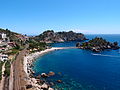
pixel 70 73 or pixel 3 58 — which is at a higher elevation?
pixel 3 58

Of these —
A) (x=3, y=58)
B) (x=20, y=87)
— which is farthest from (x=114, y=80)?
(x=3, y=58)

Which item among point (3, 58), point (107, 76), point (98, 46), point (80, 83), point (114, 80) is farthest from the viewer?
point (98, 46)

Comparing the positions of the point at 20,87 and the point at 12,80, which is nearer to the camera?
the point at 20,87

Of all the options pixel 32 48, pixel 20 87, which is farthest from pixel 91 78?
pixel 32 48

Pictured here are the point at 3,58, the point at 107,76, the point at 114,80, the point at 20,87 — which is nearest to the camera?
the point at 20,87

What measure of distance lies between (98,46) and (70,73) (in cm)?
7851

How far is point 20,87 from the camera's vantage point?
38.1 m

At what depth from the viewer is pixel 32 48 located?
108625 mm

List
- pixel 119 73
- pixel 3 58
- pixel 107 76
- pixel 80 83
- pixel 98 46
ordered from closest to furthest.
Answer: pixel 80 83
pixel 107 76
pixel 119 73
pixel 3 58
pixel 98 46

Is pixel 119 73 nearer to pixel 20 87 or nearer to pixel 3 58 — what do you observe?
pixel 20 87

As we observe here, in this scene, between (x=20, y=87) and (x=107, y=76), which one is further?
(x=107, y=76)

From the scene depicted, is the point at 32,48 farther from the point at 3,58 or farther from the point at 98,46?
the point at 98,46

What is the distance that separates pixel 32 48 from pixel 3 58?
43898mm

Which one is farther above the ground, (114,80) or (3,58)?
(3,58)
